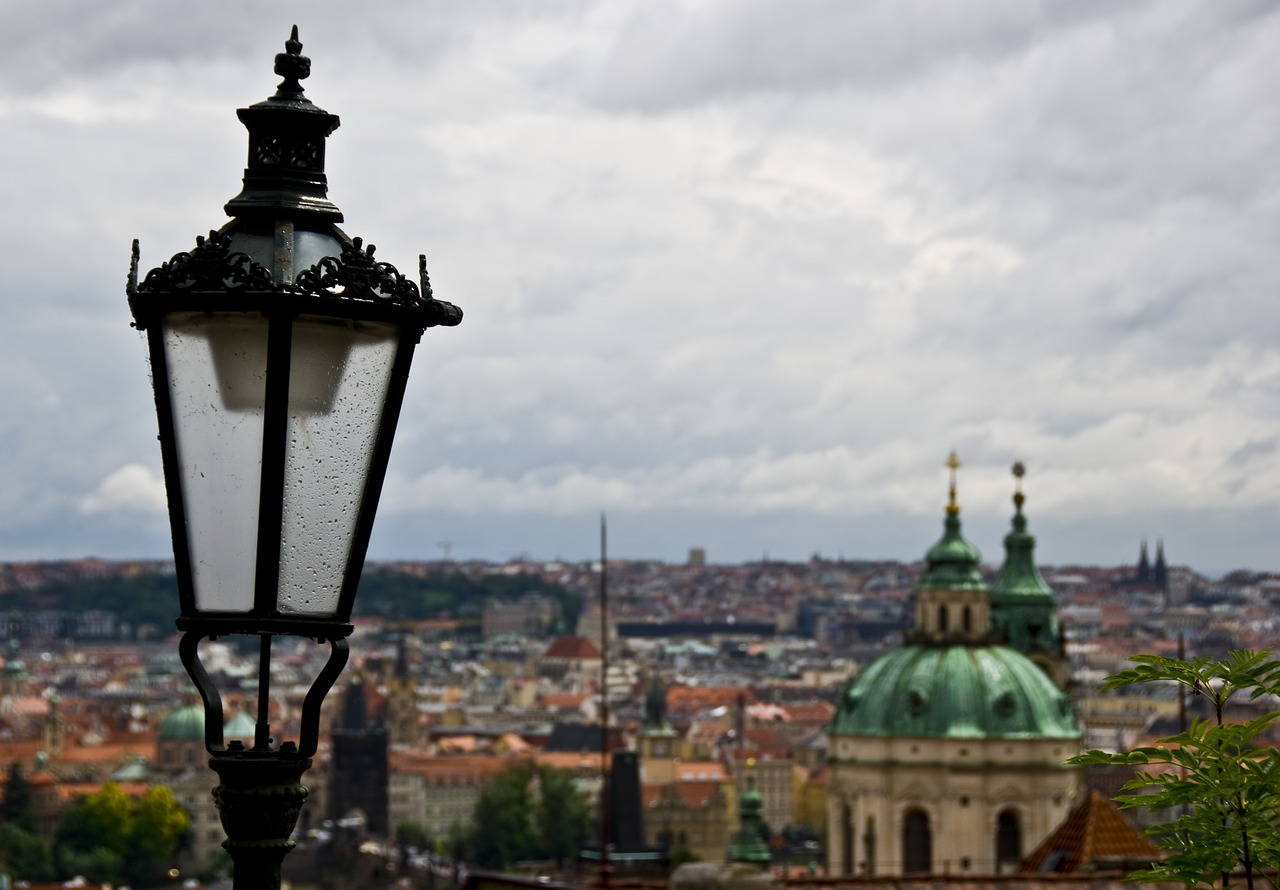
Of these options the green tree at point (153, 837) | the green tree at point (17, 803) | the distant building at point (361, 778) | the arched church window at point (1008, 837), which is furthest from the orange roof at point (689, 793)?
the arched church window at point (1008, 837)

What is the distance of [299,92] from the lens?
11.8ft

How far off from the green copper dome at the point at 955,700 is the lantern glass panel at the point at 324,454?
4232 cm

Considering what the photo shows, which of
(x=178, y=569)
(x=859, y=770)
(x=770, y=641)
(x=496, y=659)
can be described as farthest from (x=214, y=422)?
(x=770, y=641)

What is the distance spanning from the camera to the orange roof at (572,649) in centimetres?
16488

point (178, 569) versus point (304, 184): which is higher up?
point (304, 184)

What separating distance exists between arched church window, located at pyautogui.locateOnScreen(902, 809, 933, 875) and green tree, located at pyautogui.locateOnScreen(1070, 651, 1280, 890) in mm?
40770

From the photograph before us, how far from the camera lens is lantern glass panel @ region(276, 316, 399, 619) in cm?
338

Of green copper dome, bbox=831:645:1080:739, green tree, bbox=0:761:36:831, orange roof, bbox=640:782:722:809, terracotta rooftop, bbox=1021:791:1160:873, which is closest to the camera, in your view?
terracotta rooftop, bbox=1021:791:1160:873

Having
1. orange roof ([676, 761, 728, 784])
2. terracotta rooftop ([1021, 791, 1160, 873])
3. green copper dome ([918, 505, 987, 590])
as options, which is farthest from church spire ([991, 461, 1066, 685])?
orange roof ([676, 761, 728, 784])

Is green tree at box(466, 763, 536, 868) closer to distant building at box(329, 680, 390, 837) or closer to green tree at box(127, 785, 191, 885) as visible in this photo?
distant building at box(329, 680, 390, 837)

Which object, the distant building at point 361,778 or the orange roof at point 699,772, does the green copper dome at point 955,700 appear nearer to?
the orange roof at point 699,772

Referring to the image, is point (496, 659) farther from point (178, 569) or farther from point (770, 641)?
point (178, 569)

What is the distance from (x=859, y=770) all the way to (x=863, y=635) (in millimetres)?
134917

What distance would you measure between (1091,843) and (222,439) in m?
24.6
